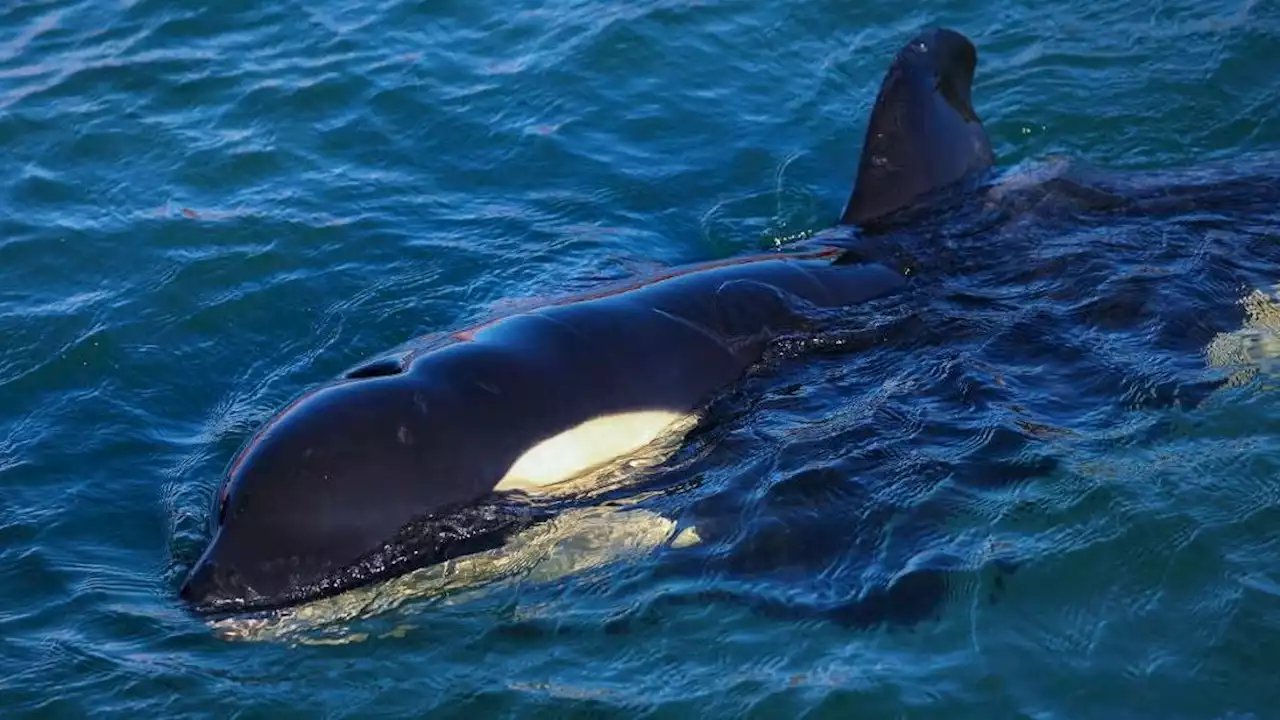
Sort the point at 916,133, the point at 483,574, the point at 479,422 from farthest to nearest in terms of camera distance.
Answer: the point at 916,133 → the point at 479,422 → the point at 483,574

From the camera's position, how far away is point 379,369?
745 centimetres

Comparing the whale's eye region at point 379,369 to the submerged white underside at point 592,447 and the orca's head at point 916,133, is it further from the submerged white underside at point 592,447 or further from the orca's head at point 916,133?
the orca's head at point 916,133

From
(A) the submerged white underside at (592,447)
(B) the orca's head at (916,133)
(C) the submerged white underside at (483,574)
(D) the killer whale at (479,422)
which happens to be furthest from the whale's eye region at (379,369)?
(B) the orca's head at (916,133)

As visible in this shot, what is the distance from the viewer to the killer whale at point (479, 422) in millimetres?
6668

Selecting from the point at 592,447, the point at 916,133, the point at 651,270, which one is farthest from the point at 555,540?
the point at 916,133

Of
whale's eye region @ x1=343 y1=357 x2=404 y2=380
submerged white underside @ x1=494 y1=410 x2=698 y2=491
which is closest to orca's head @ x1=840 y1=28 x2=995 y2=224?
submerged white underside @ x1=494 y1=410 x2=698 y2=491

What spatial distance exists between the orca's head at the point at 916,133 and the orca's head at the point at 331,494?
382cm

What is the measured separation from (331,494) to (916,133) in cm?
488

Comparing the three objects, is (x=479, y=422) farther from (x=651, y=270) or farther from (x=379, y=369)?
(x=651, y=270)

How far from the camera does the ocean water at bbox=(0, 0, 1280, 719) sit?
6.54 meters

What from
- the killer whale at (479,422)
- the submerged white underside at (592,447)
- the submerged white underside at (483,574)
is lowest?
the submerged white underside at (483,574)

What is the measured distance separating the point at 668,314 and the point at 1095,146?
5.14 meters

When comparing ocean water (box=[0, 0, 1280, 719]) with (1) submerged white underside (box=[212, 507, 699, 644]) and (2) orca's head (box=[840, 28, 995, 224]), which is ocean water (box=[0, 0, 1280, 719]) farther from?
(2) orca's head (box=[840, 28, 995, 224])

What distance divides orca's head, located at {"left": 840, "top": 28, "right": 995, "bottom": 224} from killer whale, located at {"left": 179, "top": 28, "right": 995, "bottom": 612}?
3.07 ft
